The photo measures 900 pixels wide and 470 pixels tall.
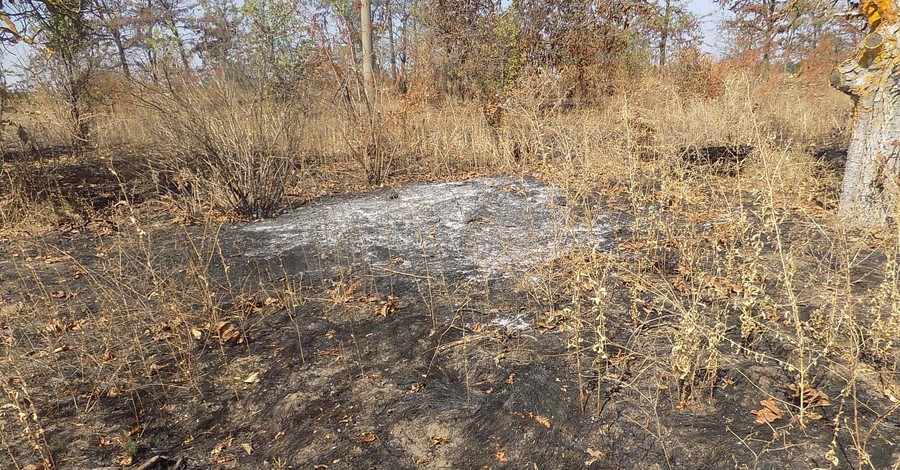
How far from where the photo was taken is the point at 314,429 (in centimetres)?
223

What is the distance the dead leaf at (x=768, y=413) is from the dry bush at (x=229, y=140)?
482 centimetres

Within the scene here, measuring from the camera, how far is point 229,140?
517cm

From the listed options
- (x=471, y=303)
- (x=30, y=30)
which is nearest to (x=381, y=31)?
(x=30, y=30)

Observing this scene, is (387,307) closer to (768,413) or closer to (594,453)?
(594,453)

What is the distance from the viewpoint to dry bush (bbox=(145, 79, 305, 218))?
16.3ft

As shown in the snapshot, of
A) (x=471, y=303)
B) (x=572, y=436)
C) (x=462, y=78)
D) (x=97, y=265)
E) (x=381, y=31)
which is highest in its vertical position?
(x=381, y=31)

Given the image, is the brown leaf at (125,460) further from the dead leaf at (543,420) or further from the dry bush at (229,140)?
the dry bush at (229,140)

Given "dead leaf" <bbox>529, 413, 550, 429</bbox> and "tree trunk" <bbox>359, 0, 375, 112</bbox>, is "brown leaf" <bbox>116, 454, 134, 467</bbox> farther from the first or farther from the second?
"tree trunk" <bbox>359, 0, 375, 112</bbox>

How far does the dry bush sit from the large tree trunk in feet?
17.3

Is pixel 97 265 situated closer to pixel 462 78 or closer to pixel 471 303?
pixel 471 303

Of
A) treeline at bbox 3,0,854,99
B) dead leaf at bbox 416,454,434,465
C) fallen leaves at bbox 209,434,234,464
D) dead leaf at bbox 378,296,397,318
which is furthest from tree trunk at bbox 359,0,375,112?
dead leaf at bbox 416,454,434,465

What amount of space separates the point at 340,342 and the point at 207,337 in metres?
0.85

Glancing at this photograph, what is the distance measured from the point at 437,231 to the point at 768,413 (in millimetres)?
3117

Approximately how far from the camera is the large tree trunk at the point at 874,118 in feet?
12.0
